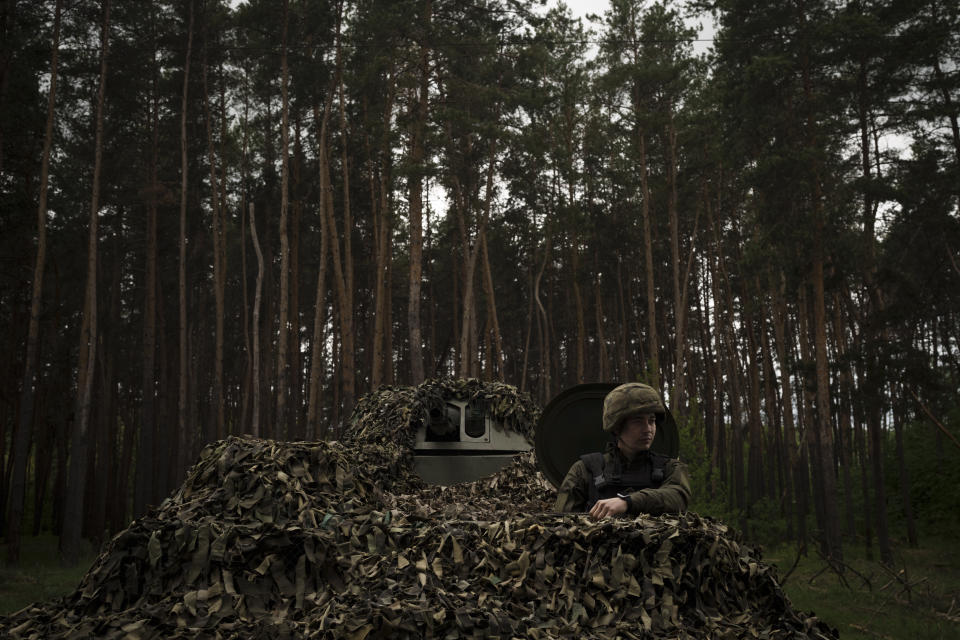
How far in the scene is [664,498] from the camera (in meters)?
4.22

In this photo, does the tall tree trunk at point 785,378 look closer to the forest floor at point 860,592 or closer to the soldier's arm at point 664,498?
the forest floor at point 860,592

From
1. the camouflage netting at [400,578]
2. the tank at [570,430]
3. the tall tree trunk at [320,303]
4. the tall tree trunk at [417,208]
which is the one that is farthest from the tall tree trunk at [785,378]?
the camouflage netting at [400,578]

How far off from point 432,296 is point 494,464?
28752 millimetres

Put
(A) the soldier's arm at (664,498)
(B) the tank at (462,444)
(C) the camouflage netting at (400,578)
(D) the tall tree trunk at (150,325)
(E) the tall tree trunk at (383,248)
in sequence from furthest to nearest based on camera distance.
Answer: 1. (E) the tall tree trunk at (383,248)
2. (D) the tall tree trunk at (150,325)
3. (B) the tank at (462,444)
4. (A) the soldier's arm at (664,498)
5. (C) the camouflage netting at (400,578)

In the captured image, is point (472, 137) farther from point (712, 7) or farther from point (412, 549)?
point (412, 549)

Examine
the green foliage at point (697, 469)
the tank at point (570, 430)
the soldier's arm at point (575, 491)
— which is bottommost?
the green foliage at point (697, 469)

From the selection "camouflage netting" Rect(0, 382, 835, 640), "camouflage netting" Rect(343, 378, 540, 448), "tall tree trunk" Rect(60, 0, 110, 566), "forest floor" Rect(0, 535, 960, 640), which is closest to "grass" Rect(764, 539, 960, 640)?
"forest floor" Rect(0, 535, 960, 640)

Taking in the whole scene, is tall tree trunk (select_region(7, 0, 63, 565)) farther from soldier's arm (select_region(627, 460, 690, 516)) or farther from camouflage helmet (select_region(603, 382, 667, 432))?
soldier's arm (select_region(627, 460, 690, 516))

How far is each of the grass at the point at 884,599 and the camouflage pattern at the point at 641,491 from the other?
741cm

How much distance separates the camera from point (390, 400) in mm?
9828

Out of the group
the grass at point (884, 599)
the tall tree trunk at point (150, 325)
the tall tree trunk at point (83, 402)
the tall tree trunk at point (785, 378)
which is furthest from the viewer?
the tall tree trunk at point (785, 378)

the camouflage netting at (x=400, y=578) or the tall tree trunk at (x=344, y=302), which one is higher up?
the tall tree trunk at (x=344, y=302)

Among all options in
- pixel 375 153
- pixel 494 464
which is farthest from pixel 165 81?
pixel 494 464

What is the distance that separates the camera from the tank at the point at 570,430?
5.88 metres
